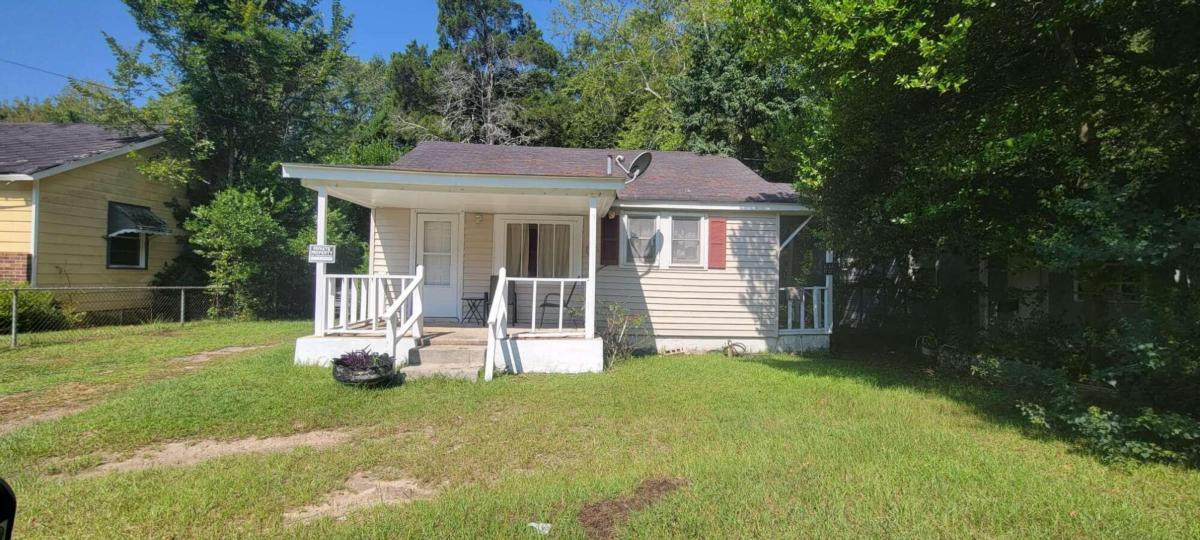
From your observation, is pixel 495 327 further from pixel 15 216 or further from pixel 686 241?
pixel 15 216

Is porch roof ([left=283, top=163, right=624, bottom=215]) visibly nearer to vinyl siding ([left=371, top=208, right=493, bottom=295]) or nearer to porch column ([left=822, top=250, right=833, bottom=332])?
vinyl siding ([left=371, top=208, right=493, bottom=295])

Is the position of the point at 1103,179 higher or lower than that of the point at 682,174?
lower

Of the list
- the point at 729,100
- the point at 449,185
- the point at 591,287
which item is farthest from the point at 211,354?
the point at 729,100

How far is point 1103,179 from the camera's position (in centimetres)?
454


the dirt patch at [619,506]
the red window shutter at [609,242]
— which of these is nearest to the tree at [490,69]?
the red window shutter at [609,242]

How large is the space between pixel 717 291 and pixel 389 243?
552cm

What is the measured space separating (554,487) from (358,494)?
123cm

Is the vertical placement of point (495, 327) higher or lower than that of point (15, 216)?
lower

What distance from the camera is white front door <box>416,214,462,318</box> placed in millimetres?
9359

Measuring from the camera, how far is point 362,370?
6012 millimetres

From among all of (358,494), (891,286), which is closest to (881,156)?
(891,286)

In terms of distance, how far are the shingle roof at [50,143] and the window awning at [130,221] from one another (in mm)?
1280

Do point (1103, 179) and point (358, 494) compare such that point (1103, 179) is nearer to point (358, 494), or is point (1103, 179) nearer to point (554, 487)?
point (554, 487)

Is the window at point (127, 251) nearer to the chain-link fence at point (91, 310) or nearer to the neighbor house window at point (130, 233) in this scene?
the neighbor house window at point (130, 233)
